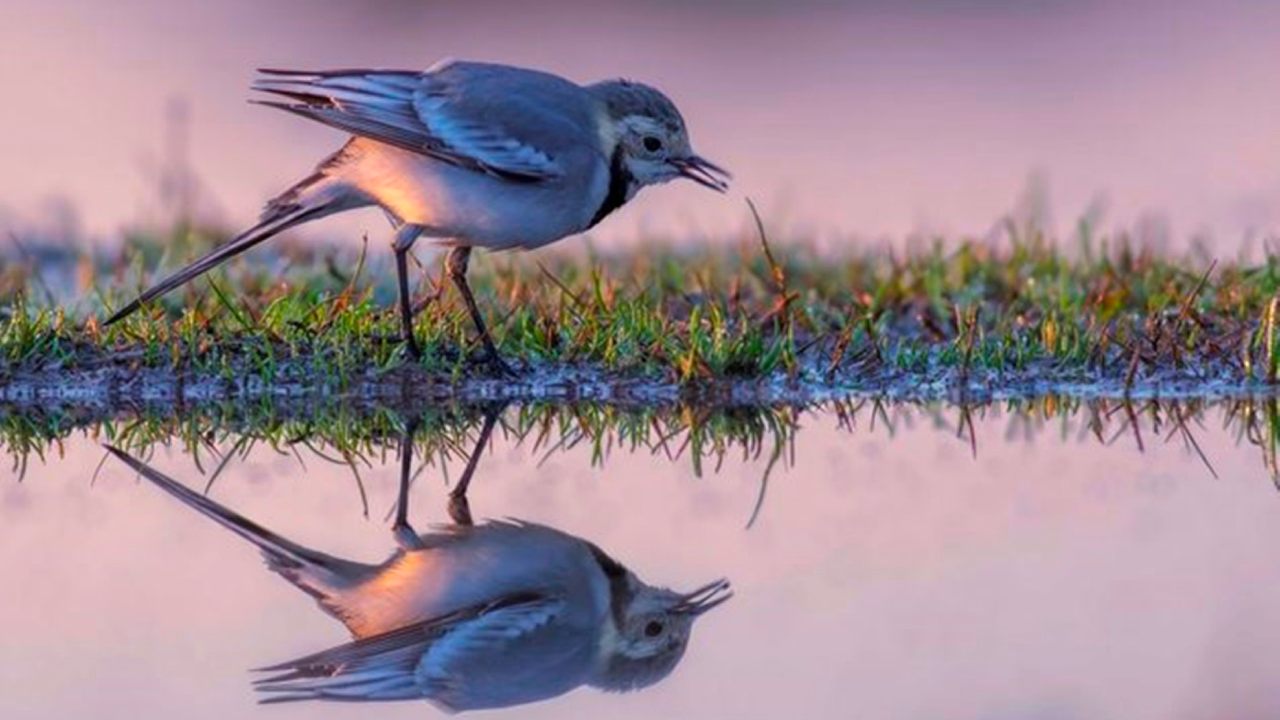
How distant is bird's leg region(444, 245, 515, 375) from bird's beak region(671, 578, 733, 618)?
2639 millimetres

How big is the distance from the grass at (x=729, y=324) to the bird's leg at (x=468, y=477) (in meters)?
0.43

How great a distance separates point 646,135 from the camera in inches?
392

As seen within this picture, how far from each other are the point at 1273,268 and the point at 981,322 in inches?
44.8

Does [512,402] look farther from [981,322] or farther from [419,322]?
[981,322]

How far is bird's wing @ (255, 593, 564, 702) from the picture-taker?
619 cm

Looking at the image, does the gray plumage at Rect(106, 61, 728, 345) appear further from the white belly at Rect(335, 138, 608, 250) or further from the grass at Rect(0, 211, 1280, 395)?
the grass at Rect(0, 211, 1280, 395)

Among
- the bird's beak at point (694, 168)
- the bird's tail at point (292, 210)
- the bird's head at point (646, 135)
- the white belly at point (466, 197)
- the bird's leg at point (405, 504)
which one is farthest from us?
the bird's beak at point (694, 168)

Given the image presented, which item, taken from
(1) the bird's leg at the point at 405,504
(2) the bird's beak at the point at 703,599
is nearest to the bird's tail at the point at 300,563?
(1) the bird's leg at the point at 405,504

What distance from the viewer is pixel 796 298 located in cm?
1038

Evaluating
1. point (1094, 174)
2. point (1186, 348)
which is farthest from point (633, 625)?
point (1094, 174)

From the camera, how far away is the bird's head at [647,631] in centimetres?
634

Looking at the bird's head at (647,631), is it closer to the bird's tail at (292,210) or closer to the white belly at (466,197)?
the white belly at (466,197)

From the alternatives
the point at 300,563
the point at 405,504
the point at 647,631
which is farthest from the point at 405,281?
the point at 647,631

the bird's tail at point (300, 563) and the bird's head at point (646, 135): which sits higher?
the bird's head at point (646, 135)
